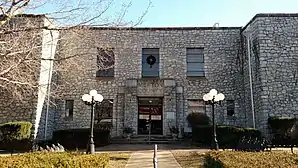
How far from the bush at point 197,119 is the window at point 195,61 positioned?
2848 mm

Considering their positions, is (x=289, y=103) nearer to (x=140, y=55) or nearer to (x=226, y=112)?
(x=226, y=112)

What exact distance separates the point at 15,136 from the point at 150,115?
8286 mm

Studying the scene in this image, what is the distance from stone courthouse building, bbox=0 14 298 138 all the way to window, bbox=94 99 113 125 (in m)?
0.06

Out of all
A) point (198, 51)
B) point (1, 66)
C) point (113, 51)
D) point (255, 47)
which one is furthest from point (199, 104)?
point (1, 66)

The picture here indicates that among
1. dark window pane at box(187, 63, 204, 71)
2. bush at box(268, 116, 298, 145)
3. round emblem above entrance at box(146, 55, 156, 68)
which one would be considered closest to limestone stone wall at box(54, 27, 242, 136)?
dark window pane at box(187, 63, 204, 71)

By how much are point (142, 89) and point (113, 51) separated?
3350mm

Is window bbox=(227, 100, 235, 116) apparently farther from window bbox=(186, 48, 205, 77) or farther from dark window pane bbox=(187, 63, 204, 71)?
dark window pane bbox=(187, 63, 204, 71)

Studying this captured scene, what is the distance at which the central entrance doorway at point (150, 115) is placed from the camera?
63.9ft

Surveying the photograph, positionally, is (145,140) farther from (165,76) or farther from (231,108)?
(231,108)

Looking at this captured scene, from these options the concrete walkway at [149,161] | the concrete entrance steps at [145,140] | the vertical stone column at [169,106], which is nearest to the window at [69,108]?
the concrete entrance steps at [145,140]

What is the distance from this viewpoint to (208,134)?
15805mm

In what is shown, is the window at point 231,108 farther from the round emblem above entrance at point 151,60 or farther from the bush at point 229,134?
the round emblem above entrance at point 151,60

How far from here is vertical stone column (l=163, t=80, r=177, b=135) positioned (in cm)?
1867

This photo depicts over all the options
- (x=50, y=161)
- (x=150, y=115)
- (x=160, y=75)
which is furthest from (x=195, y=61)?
(x=50, y=161)
